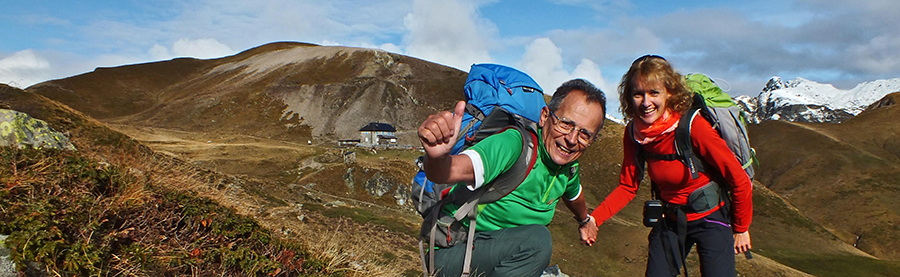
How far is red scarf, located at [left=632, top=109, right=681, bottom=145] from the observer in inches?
157

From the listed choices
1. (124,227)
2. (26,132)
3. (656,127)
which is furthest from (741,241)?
(26,132)

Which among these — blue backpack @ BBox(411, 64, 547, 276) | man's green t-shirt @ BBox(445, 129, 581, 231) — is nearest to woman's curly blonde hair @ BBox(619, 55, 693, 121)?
blue backpack @ BBox(411, 64, 547, 276)

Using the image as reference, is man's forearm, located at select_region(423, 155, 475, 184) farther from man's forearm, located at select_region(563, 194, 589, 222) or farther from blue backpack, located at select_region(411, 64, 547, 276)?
man's forearm, located at select_region(563, 194, 589, 222)

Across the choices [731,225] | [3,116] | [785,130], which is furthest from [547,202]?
[785,130]

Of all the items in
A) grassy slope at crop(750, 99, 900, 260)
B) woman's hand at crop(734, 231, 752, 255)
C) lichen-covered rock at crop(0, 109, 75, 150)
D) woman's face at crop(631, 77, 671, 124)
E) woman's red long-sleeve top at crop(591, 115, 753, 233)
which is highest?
woman's face at crop(631, 77, 671, 124)

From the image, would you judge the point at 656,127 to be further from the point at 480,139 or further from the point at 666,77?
the point at 480,139

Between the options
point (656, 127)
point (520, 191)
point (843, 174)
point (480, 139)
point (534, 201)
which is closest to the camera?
point (480, 139)

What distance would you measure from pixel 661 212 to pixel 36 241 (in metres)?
5.13

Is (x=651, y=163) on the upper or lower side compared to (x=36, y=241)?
upper

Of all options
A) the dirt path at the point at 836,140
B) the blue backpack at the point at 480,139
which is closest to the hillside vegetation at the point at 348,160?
the dirt path at the point at 836,140

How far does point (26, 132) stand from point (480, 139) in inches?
293

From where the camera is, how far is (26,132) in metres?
6.77

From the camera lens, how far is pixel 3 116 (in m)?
6.71

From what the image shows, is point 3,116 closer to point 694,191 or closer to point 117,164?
point 117,164
